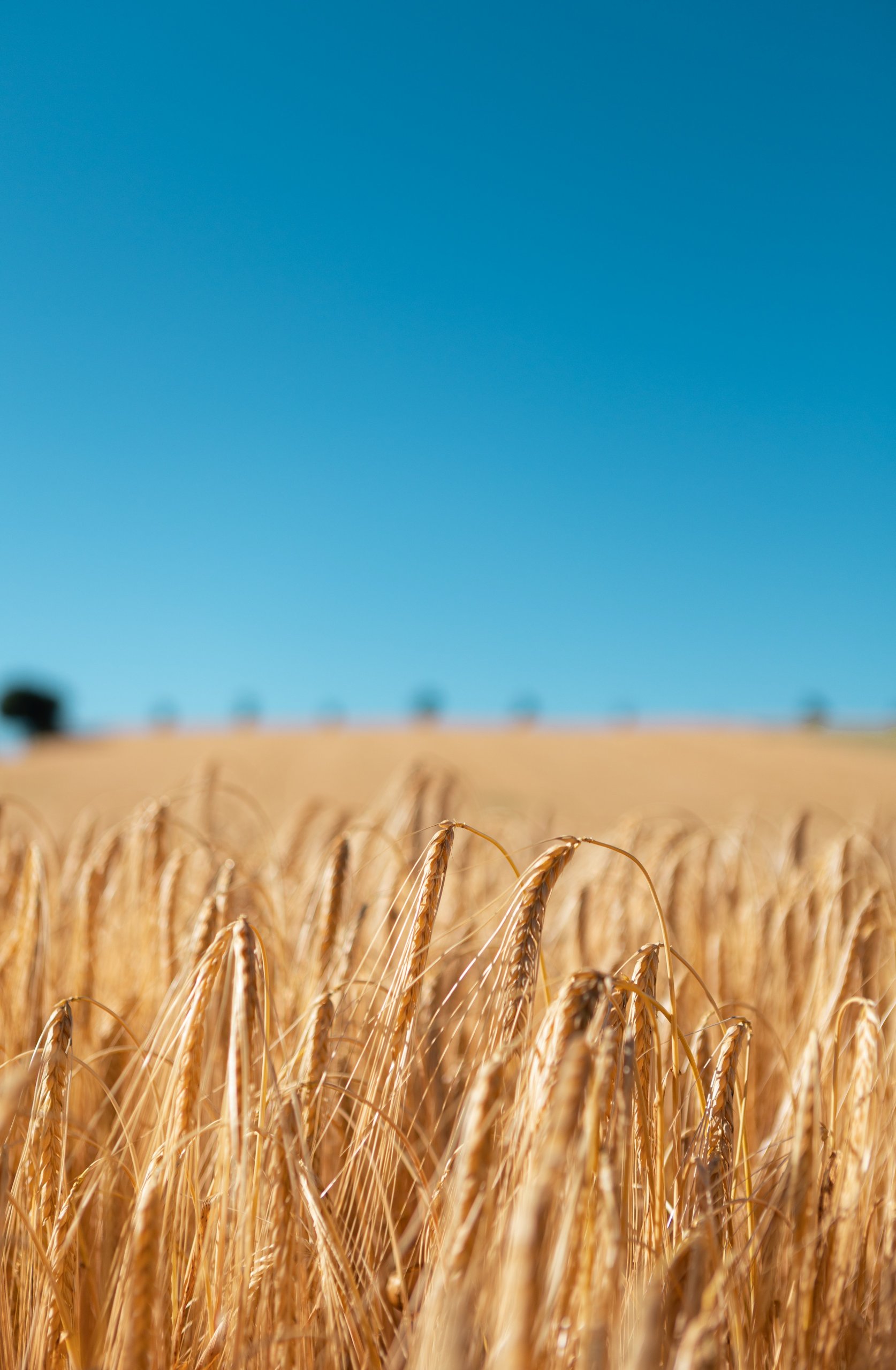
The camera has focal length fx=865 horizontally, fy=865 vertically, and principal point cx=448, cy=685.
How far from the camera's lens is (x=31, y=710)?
5088 centimetres

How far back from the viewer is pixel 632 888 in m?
3.08

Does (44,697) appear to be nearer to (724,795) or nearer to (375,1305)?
(724,795)

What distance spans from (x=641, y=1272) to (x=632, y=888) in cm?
194

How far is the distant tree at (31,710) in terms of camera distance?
166 ft

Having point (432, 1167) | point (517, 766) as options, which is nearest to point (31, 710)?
point (517, 766)

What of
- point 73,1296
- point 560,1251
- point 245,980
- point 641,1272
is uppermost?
point 245,980

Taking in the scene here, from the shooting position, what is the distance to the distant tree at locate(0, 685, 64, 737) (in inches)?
1996

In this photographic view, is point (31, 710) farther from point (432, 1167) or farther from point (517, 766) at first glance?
point (432, 1167)

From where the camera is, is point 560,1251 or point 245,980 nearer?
point 560,1251

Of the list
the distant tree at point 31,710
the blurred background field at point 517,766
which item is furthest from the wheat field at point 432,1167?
the distant tree at point 31,710

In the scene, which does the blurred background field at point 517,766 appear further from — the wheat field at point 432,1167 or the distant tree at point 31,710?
the distant tree at point 31,710

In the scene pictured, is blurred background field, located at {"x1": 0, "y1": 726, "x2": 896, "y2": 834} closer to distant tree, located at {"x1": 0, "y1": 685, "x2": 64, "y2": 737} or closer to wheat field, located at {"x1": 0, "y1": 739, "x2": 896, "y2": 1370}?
wheat field, located at {"x1": 0, "y1": 739, "x2": 896, "y2": 1370}

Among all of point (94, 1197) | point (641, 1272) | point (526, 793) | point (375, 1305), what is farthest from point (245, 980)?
point (526, 793)

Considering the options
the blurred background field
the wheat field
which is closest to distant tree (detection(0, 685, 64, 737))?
the blurred background field
